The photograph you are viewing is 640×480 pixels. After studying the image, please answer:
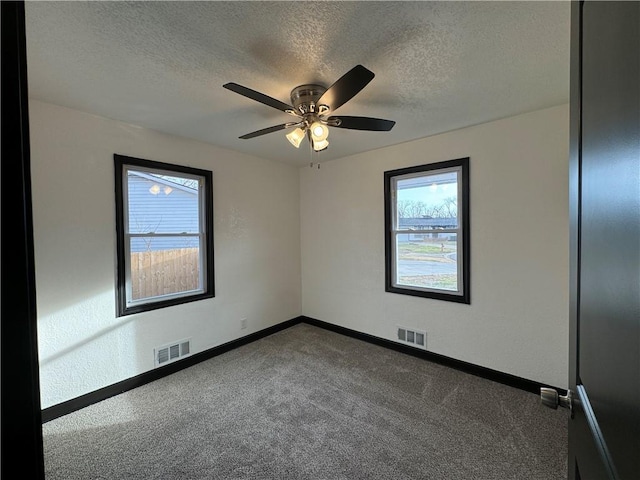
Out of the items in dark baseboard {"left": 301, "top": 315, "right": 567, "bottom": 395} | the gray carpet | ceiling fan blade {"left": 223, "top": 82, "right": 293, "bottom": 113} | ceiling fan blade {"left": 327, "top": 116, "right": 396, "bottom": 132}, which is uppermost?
ceiling fan blade {"left": 223, "top": 82, "right": 293, "bottom": 113}

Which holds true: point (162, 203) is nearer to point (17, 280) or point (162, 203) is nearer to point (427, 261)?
point (17, 280)

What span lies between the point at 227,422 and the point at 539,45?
126 inches

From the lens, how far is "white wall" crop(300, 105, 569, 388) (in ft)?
7.82

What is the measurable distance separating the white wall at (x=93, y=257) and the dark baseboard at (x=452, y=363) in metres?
1.52

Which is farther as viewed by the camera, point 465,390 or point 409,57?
point 465,390

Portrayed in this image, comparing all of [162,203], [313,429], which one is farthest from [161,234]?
[313,429]

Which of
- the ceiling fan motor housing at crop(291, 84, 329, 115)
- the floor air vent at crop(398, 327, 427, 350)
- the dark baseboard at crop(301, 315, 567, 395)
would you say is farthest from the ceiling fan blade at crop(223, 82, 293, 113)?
the dark baseboard at crop(301, 315, 567, 395)

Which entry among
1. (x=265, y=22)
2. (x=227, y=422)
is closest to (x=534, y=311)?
(x=227, y=422)

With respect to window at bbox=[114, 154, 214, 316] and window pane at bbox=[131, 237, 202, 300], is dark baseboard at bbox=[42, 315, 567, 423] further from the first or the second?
window pane at bbox=[131, 237, 202, 300]

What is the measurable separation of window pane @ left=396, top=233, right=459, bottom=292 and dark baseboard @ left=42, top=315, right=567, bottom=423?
2.51ft

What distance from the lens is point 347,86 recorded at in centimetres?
151

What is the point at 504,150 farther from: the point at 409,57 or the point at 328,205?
the point at 328,205

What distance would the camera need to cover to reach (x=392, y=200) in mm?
3406

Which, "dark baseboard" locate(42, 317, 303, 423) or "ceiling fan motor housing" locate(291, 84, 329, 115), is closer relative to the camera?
"ceiling fan motor housing" locate(291, 84, 329, 115)
